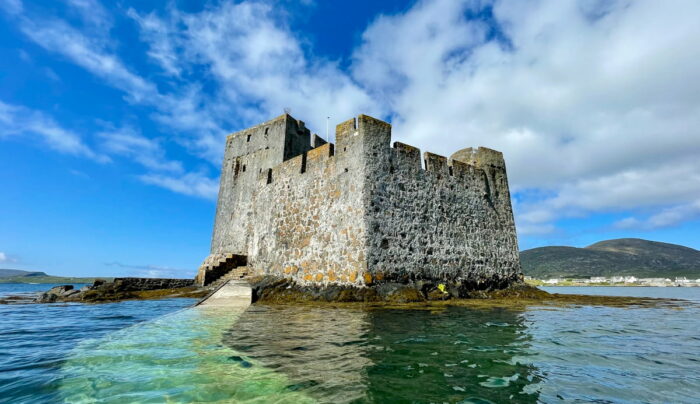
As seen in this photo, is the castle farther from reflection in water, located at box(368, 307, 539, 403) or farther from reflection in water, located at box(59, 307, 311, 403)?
reflection in water, located at box(59, 307, 311, 403)

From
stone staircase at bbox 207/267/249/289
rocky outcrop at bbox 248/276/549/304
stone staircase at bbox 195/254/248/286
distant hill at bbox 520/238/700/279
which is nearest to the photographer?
rocky outcrop at bbox 248/276/549/304

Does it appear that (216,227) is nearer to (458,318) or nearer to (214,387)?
(458,318)

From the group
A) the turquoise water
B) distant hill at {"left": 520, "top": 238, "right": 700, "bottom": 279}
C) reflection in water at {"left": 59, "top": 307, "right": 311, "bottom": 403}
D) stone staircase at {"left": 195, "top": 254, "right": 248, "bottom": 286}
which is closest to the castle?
stone staircase at {"left": 195, "top": 254, "right": 248, "bottom": 286}

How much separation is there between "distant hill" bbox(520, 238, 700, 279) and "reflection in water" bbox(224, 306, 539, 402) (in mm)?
106813

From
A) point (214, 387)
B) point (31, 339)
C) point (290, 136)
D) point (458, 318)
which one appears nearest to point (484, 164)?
point (458, 318)

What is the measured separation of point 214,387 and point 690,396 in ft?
13.7

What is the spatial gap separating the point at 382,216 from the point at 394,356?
7638mm

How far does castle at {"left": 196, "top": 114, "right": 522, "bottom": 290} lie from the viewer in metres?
11.3

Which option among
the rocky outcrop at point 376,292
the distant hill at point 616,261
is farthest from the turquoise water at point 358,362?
the distant hill at point 616,261

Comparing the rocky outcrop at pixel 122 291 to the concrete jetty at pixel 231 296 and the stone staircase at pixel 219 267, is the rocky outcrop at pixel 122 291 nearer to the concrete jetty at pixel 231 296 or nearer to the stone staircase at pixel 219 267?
the stone staircase at pixel 219 267

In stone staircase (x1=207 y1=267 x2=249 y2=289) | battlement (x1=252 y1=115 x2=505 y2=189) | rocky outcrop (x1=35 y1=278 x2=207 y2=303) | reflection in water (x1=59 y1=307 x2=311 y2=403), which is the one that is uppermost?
battlement (x1=252 y1=115 x2=505 y2=189)

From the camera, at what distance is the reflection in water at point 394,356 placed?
9.19 feet

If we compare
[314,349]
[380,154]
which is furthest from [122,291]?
[314,349]

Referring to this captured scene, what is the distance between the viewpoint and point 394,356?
3.97 metres
